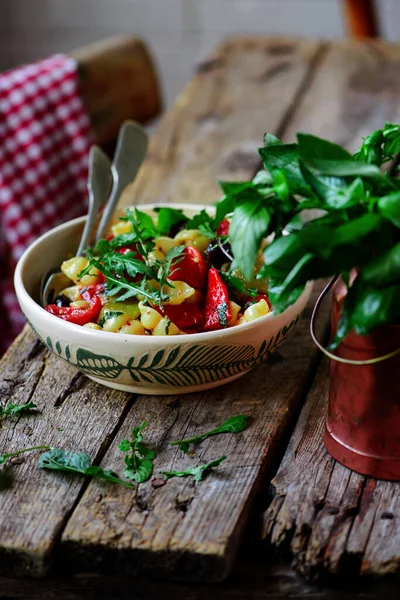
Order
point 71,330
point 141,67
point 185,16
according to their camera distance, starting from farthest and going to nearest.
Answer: point 185,16 → point 141,67 → point 71,330

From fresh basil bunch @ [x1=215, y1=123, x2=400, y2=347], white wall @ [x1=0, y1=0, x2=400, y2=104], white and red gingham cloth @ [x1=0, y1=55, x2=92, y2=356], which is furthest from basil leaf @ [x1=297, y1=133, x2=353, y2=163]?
white wall @ [x1=0, y1=0, x2=400, y2=104]

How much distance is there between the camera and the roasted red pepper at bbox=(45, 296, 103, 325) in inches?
41.8

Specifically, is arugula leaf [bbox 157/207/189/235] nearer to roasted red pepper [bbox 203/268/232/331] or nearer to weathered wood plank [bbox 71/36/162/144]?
roasted red pepper [bbox 203/268/232/331]

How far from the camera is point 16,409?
104cm

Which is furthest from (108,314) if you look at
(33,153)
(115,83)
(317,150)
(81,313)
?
(115,83)

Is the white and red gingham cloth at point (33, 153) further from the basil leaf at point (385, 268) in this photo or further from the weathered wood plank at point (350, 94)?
the basil leaf at point (385, 268)

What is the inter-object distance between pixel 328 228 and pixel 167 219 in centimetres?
46

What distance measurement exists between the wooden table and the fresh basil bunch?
204 mm

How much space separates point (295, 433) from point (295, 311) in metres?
0.16

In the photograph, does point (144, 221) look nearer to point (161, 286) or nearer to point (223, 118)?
point (161, 286)

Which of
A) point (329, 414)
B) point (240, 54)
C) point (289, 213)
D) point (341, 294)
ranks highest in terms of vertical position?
point (289, 213)

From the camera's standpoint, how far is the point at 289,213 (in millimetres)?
824

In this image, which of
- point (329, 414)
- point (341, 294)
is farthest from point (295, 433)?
point (341, 294)

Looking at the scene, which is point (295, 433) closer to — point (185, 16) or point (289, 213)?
point (289, 213)
